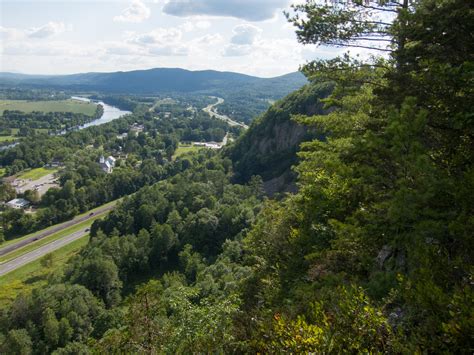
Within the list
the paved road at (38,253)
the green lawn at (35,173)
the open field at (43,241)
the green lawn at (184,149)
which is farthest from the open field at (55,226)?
the green lawn at (184,149)

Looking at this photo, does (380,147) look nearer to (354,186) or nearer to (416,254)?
(354,186)

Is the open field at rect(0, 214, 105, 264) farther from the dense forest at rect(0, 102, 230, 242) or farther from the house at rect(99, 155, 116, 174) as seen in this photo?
the house at rect(99, 155, 116, 174)

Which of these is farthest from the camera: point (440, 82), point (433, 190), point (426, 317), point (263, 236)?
point (263, 236)

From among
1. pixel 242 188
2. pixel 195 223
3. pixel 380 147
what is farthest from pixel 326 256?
pixel 242 188

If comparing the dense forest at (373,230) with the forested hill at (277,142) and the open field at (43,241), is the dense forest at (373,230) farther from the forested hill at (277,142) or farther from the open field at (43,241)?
the open field at (43,241)

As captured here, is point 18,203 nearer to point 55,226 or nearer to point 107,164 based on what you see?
point 55,226

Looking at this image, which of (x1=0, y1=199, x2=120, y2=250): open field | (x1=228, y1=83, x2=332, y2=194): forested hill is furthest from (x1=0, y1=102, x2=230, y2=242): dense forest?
(x1=228, y1=83, x2=332, y2=194): forested hill
